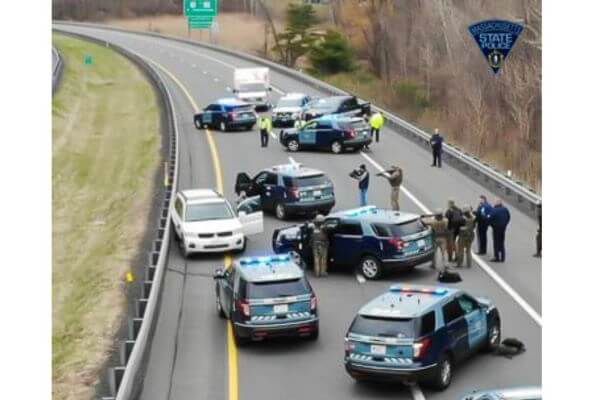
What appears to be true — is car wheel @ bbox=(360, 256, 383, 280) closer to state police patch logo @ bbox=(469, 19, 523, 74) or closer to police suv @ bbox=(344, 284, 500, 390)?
state police patch logo @ bbox=(469, 19, 523, 74)

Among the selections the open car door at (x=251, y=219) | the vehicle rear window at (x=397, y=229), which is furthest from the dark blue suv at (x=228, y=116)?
the vehicle rear window at (x=397, y=229)

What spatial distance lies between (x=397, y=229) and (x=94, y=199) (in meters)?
21.5

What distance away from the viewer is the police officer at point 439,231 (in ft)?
83.2

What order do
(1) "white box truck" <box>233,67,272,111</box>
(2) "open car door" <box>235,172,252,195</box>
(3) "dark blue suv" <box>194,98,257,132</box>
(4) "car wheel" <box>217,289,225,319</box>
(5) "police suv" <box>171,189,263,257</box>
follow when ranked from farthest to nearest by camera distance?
(1) "white box truck" <box>233,67,272,111</box>
(3) "dark blue suv" <box>194,98,257,132</box>
(2) "open car door" <box>235,172,252,195</box>
(5) "police suv" <box>171,189,263,257</box>
(4) "car wheel" <box>217,289,225,319</box>

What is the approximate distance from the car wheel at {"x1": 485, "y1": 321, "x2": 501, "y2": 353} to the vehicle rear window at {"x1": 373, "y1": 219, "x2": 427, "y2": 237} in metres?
4.87

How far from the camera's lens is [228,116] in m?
48.3

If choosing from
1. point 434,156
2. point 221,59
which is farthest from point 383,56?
point 434,156

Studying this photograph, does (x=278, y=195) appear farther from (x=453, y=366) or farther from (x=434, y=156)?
(x=453, y=366)

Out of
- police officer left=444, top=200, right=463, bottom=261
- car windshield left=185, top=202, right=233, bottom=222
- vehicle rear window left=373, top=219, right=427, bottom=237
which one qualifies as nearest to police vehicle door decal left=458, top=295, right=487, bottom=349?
vehicle rear window left=373, top=219, right=427, bottom=237

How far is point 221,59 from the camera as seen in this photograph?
8688cm

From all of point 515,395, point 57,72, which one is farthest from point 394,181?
point 57,72

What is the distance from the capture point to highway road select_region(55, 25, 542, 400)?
1845 centimetres

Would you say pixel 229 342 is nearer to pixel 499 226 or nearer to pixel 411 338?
pixel 411 338
